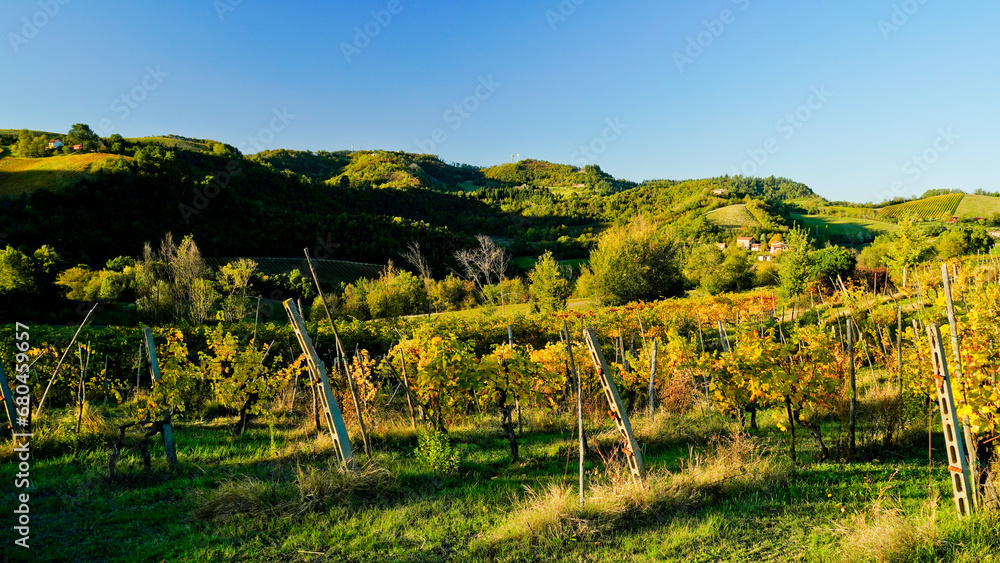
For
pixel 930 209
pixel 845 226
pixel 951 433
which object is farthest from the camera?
pixel 930 209

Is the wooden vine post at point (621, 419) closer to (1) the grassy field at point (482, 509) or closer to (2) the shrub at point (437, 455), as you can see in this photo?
(1) the grassy field at point (482, 509)

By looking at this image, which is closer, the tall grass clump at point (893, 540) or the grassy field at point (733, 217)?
the tall grass clump at point (893, 540)

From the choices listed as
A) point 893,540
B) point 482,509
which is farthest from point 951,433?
point 482,509

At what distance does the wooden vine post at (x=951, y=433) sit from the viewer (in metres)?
3.62

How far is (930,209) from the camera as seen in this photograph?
79.0 meters

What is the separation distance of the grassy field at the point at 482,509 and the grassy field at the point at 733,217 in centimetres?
7836

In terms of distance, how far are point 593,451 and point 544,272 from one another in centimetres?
2612

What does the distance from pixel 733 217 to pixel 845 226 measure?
54.5ft

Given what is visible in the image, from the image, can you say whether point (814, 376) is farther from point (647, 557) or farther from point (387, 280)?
point (387, 280)

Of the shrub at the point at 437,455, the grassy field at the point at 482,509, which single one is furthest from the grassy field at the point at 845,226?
the shrub at the point at 437,455

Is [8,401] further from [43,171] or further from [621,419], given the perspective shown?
[43,171]

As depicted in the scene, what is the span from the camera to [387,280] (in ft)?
125

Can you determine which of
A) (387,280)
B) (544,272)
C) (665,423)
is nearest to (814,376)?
(665,423)

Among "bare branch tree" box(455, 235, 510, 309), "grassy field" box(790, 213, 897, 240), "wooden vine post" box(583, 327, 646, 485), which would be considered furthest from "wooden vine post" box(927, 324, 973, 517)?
"grassy field" box(790, 213, 897, 240)
